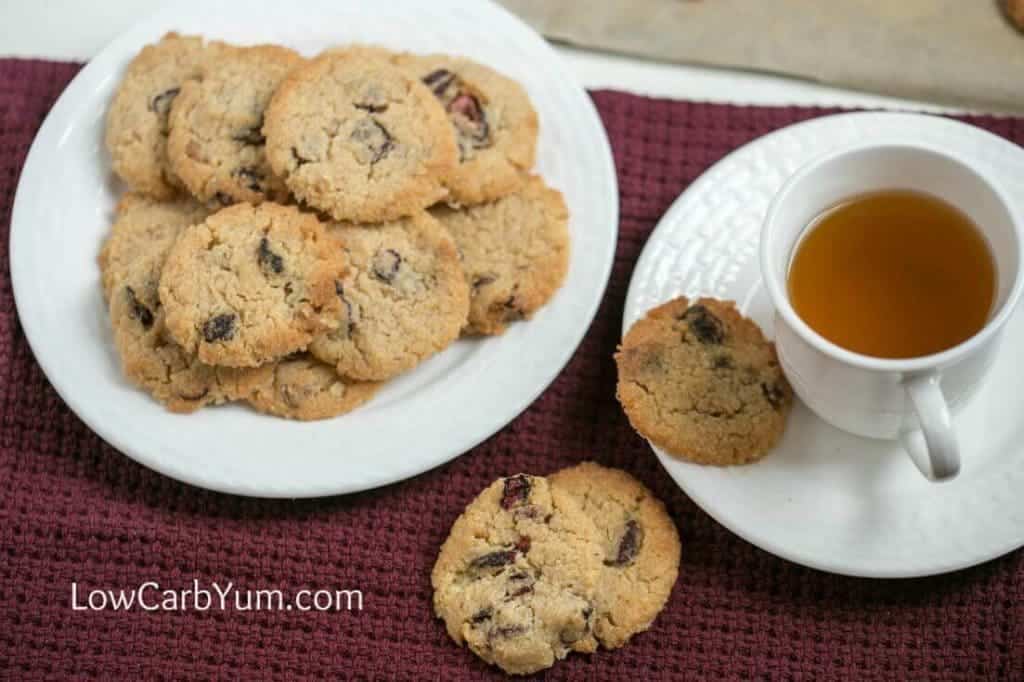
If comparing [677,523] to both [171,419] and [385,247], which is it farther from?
[171,419]

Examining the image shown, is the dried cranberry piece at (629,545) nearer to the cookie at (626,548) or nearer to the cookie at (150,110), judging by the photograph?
the cookie at (626,548)

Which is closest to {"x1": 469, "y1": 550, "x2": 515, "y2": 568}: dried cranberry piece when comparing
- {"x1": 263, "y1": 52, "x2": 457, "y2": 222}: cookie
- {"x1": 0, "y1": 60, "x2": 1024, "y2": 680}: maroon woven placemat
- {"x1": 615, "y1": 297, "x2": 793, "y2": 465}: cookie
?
{"x1": 0, "y1": 60, "x2": 1024, "y2": 680}: maroon woven placemat

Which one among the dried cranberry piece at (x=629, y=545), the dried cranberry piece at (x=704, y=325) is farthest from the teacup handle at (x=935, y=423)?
the dried cranberry piece at (x=629, y=545)

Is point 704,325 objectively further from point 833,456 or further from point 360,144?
point 360,144

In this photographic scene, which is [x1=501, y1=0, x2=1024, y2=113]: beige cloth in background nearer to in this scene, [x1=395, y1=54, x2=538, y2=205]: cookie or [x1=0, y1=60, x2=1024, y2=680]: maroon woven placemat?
[x1=395, y1=54, x2=538, y2=205]: cookie

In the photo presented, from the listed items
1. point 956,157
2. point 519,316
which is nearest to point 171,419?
point 519,316
